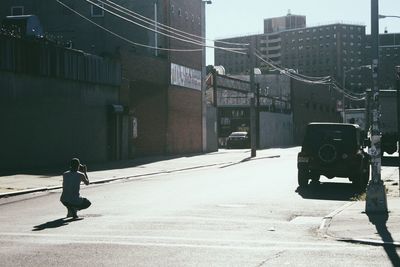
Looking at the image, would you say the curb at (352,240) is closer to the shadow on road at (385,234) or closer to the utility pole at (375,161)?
the shadow on road at (385,234)

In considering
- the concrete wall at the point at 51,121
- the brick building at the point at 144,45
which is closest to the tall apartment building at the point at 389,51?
the brick building at the point at 144,45

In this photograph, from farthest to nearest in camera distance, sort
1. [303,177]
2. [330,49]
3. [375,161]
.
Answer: [330,49], [303,177], [375,161]

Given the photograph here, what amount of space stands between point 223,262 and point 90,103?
2633 cm

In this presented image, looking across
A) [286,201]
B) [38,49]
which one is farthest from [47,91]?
[286,201]

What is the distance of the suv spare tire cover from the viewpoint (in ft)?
63.6

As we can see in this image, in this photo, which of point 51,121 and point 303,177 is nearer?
point 303,177

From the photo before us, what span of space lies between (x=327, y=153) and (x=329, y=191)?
125 cm

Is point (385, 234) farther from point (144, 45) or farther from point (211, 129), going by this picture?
point (211, 129)

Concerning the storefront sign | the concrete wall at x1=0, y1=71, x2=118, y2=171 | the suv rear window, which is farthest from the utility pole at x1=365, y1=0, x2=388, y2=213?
the storefront sign

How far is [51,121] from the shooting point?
97.9 feet

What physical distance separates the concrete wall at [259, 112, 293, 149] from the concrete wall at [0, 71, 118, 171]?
32962 millimetres

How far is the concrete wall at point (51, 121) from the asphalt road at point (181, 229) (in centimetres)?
904

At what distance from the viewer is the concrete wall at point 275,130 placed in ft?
220

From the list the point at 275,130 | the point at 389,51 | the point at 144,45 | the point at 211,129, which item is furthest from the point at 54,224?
the point at 389,51
